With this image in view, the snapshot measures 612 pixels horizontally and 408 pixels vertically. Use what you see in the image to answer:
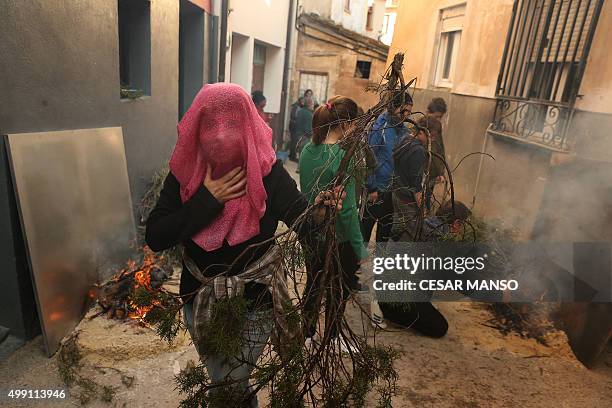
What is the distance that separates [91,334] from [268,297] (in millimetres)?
1968

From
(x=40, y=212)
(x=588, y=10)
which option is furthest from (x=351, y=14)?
(x=40, y=212)

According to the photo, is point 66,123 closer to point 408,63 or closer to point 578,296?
point 578,296

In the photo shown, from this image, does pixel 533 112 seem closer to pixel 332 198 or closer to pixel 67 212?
pixel 332 198

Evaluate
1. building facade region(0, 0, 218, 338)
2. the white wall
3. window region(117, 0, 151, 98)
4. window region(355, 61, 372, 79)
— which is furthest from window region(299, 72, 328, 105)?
window region(117, 0, 151, 98)

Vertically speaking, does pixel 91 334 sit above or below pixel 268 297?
below

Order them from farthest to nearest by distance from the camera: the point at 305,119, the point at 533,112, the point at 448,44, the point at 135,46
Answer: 1. the point at 305,119
2. the point at 448,44
3. the point at 533,112
4. the point at 135,46

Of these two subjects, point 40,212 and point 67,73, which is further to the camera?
point 67,73

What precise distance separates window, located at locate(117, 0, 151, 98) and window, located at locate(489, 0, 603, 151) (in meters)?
4.54

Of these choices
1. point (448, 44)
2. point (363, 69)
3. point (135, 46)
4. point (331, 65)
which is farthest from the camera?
point (363, 69)

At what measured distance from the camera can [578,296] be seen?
3.50 metres

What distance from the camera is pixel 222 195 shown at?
1.81 m

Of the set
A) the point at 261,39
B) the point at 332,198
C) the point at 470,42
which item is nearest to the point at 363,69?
the point at 261,39

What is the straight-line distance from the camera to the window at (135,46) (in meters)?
4.57

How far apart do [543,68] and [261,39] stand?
7006mm
